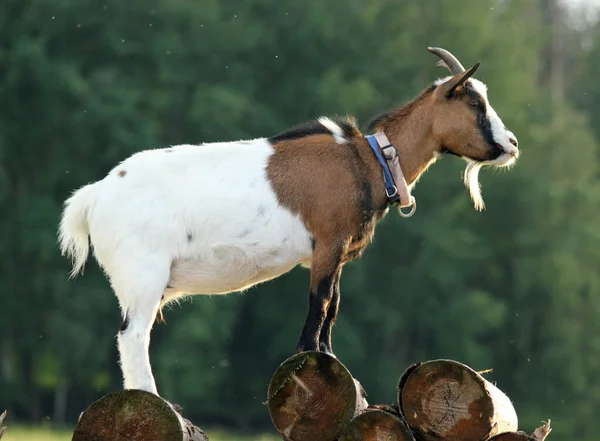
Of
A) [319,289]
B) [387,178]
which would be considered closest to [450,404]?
[319,289]

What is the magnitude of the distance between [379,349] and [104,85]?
1162 centimetres

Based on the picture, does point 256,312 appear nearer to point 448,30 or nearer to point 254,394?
point 254,394

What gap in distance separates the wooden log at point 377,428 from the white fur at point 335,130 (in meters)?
2.27

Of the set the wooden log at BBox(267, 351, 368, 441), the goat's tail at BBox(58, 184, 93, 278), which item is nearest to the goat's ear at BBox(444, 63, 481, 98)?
the wooden log at BBox(267, 351, 368, 441)

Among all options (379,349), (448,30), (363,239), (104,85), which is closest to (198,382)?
(379,349)

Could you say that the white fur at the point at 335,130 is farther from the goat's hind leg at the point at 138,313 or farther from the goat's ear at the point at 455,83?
the goat's hind leg at the point at 138,313

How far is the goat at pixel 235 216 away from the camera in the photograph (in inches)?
388

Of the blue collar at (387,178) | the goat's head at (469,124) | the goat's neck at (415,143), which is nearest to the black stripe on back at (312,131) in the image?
the blue collar at (387,178)

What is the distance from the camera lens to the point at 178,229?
9.90 m

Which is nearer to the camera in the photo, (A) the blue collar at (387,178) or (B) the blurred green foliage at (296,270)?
(A) the blue collar at (387,178)

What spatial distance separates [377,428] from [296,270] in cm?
3172

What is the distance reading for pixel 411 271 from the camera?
135ft

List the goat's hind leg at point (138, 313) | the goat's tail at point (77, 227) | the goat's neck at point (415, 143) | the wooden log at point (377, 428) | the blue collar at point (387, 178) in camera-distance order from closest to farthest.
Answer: the wooden log at point (377, 428) → the goat's hind leg at point (138, 313) → the goat's tail at point (77, 227) → the blue collar at point (387, 178) → the goat's neck at point (415, 143)

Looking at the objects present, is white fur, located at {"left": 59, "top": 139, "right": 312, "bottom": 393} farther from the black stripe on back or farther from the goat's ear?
the goat's ear
